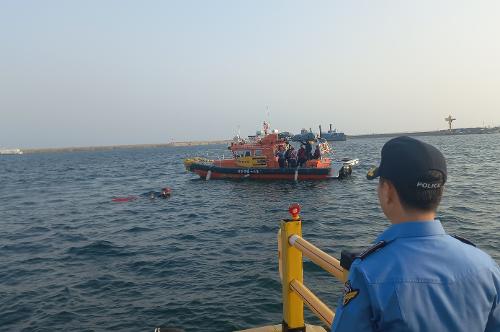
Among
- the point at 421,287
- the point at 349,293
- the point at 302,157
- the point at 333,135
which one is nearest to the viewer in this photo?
the point at 421,287

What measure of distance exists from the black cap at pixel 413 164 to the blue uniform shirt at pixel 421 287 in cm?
17

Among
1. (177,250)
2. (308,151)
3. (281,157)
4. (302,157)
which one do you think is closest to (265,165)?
(281,157)

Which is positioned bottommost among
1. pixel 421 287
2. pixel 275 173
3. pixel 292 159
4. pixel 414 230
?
pixel 275 173

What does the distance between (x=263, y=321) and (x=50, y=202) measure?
76.3ft

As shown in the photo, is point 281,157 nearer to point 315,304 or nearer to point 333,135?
point 315,304

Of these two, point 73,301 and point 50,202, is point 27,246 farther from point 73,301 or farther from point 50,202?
point 50,202

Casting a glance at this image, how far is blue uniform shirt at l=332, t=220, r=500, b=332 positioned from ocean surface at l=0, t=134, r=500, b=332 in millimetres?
6707

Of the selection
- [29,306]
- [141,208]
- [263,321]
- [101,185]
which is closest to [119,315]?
[29,306]

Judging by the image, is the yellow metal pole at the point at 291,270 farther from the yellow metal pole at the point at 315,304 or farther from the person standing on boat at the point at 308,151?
the person standing on boat at the point at 308,151

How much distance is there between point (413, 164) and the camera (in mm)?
1656

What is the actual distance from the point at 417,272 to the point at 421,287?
5 cm

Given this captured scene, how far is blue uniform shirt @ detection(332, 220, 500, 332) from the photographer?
4.77 ft

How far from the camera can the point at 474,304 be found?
60.3 inches

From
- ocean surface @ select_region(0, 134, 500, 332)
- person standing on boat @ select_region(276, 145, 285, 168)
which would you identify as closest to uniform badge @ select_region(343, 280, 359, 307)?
ocean surface @ select_region(0, 134, 500, 332)
